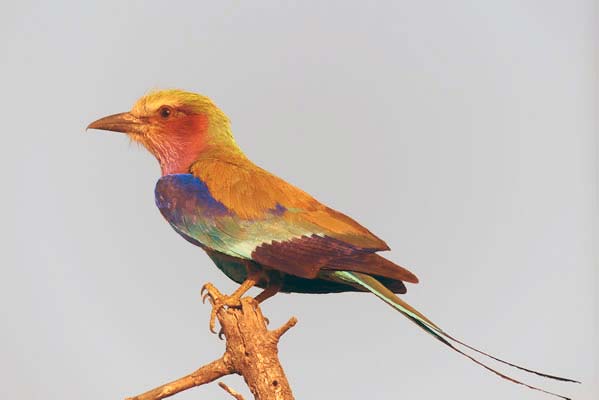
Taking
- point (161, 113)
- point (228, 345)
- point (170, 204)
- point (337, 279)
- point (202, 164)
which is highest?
point (161, 113)

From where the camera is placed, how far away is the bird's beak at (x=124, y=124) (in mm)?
4445

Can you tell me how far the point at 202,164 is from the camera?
13.7 feet

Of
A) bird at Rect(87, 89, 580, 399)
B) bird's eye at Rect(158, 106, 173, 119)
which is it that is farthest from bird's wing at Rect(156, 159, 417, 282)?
bird's eye at Rect(158, 106, 173, 119)

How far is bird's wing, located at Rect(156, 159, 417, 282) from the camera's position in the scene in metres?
3.65

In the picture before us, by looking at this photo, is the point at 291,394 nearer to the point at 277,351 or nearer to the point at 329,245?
the point at 277,351

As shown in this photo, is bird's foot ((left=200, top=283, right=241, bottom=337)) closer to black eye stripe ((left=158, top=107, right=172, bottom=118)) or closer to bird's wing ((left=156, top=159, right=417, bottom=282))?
bird's wing ((left=156, top=159, right=417, bottom=282))

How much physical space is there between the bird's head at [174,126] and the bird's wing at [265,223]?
0.25 meters

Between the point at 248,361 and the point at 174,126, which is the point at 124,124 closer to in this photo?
the point at 174,126

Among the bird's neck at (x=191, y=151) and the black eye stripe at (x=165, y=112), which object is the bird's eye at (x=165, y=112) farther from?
the bird's neck at (x=191, y=151)

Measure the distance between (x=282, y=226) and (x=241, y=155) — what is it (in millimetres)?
727

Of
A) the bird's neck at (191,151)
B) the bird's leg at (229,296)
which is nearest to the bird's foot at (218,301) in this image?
the bird's leg at (229,296)

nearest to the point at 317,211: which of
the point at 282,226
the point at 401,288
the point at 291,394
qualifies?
the point at 282,226

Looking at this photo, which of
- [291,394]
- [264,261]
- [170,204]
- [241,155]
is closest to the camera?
[291,394]

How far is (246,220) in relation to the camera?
150 inches
